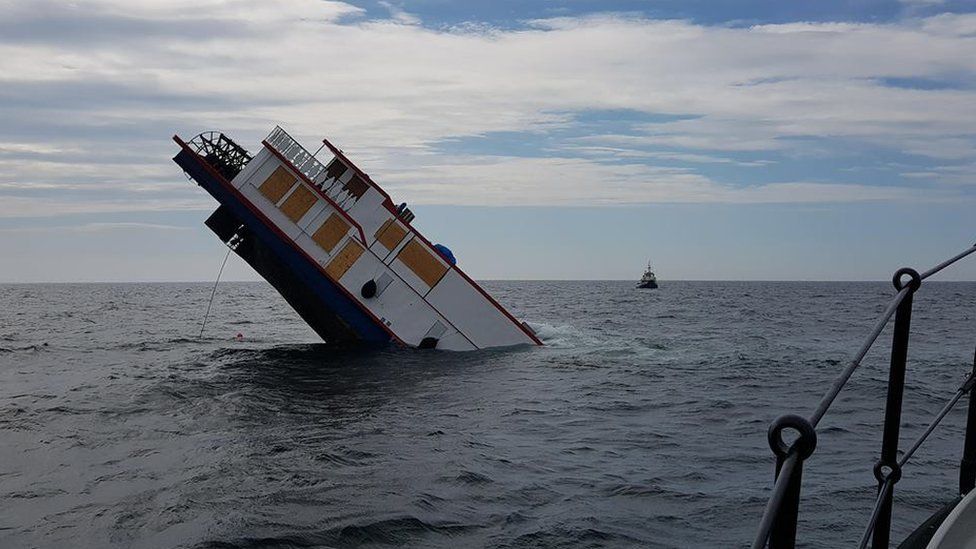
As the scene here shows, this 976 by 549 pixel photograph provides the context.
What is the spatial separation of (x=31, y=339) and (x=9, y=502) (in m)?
24.0

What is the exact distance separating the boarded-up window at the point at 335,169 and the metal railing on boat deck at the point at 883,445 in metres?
22.1

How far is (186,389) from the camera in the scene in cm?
1673

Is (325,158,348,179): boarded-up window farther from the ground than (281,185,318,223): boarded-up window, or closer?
farther from the ground

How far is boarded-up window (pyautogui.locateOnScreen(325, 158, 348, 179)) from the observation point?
991 inches

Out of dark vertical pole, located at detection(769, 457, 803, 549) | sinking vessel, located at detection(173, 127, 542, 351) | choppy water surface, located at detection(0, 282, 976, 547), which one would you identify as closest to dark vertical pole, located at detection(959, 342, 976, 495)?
dark vertical pole, located at detection(769, 457, 803, 549)

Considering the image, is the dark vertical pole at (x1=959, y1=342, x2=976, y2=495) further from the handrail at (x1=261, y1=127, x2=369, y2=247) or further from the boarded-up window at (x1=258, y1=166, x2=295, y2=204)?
the boarded-up window at (x1=258, y1=166, x2=295, y2=204)

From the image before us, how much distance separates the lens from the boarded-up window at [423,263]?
24266 mm

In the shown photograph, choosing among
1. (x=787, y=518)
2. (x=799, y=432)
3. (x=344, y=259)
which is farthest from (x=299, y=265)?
(x=799, y=432)

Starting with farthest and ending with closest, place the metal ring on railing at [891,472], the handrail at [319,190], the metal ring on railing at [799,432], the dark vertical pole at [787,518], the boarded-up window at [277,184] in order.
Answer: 1. the handrail at [319,190]
2. the boarded-up window at [277,184]
3. the metal ring on railing at [891,472]
4. the dark vertical pole at [787,518]
5. the metal ring on railing at [799,432]

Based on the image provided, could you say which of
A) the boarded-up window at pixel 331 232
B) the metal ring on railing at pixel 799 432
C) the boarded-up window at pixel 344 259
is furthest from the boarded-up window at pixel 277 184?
the metal ring on railing at pixel 799 432

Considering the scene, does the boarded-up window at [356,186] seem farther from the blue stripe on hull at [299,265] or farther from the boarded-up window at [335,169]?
the blue stripe on hull at [299,265]

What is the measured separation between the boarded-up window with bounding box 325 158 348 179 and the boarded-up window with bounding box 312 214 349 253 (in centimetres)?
146

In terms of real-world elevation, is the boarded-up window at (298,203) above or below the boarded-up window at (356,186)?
below

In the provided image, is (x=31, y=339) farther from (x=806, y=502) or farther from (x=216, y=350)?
(x=806, y=502)
